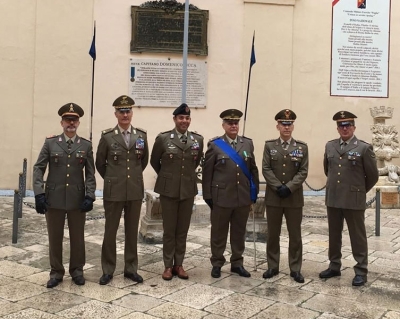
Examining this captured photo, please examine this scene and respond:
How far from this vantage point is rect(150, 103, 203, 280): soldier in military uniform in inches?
199

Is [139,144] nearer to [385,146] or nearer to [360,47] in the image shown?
[385,146]

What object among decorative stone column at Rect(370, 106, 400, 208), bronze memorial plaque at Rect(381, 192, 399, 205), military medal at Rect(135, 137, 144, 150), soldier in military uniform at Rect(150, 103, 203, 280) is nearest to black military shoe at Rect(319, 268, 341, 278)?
soldier in military uniform at Rect(150, 103, 203, 280)

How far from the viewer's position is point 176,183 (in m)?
5.03

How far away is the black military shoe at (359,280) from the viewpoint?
4.94 m

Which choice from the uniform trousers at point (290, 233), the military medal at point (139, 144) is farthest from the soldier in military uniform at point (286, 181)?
the military medal at point (139, 144)

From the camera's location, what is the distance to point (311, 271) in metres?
5.46

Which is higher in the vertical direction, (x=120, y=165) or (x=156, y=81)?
(x=156, y=81)

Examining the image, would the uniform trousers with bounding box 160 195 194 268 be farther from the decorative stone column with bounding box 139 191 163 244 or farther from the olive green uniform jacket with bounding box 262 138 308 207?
the decorative stone column with bounding box 139 191 163 244

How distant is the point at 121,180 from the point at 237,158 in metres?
1.20

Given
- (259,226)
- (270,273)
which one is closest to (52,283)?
(270,273)

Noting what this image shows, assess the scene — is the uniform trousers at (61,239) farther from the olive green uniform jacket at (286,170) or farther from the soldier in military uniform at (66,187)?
the olive green uniform jacket at (286,170)

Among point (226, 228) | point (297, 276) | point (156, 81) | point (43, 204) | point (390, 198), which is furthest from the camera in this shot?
point (156, 81)

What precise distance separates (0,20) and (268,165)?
732 centimetres

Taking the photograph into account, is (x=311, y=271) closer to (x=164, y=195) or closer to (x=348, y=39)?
(x=164, y=195)
